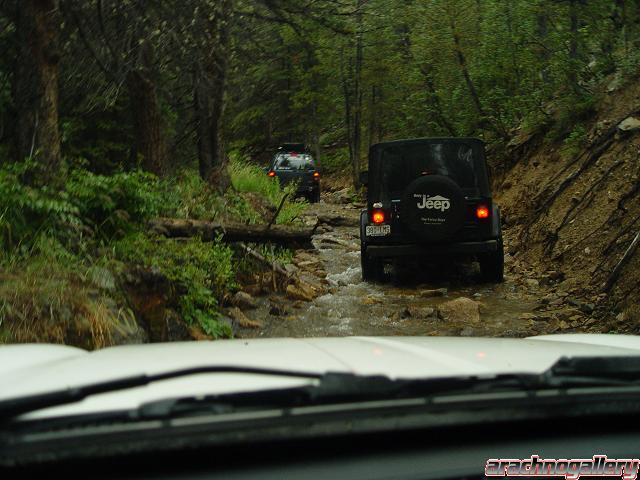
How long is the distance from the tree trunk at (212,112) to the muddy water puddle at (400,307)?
318cm

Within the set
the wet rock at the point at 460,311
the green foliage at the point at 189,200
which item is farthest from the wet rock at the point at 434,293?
the green foliage at the point at 189,200

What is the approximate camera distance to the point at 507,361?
2.16 m

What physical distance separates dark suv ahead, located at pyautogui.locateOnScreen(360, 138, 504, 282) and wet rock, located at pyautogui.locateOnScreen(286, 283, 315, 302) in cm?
121

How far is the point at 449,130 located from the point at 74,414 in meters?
20.7

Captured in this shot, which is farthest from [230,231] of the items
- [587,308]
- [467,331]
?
[587,308]

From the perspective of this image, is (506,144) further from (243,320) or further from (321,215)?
(243,320)

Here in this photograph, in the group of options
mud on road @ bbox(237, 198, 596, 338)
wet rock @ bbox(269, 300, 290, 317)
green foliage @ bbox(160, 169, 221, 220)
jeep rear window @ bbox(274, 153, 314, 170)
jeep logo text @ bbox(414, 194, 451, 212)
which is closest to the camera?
mud on road @ bbox(237, 198, 596, 338)

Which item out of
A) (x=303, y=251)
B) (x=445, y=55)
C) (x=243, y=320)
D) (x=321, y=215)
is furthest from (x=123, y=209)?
(x=445, y=55)

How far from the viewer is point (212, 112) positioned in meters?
14.7

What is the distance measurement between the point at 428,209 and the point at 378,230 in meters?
0.97

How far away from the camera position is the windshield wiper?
1563 mm

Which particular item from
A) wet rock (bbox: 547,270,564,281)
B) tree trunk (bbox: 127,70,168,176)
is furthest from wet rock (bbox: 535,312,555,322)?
tree trunk (bbox: 127,70,168,176)

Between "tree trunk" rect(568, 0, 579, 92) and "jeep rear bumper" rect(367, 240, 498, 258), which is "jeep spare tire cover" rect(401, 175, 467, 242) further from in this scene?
"tree trunk" rect(568, 0, 579, 92)

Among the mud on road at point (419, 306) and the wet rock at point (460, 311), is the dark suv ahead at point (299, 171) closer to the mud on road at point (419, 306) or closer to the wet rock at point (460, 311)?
the mud on road at point (419, 306)
